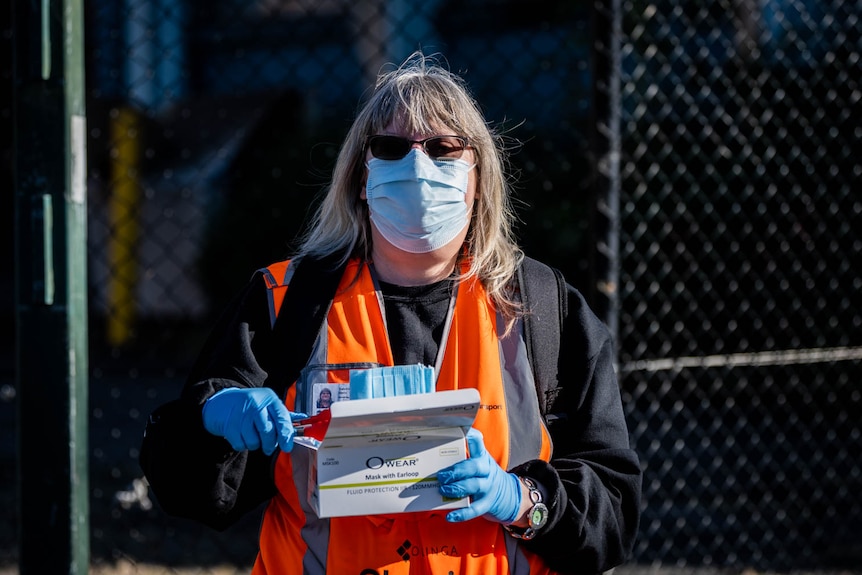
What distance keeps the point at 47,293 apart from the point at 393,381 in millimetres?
1265

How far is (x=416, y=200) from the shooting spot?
6.02 ft

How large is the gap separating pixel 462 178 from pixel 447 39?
985 centimetres

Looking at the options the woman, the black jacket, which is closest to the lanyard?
the woman

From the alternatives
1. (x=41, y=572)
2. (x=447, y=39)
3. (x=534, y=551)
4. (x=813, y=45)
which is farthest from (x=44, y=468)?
(x=447, y=39)

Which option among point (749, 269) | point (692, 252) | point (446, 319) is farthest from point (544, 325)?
point (692, 252)

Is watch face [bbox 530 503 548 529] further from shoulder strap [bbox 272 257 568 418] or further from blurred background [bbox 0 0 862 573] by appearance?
blurred background [bbox 0 0 862 573]

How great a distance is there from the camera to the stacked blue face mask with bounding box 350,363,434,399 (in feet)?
5.25

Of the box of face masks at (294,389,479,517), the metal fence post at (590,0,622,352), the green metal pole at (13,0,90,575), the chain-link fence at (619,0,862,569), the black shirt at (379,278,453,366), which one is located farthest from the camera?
the chain-link fence at (619,0,862,569)

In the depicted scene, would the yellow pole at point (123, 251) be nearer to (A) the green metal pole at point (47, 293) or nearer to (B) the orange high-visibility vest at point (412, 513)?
(A) the green metal pole at point (47, 293)

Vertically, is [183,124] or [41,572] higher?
[183,124]

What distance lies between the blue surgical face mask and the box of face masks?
0.45 meters

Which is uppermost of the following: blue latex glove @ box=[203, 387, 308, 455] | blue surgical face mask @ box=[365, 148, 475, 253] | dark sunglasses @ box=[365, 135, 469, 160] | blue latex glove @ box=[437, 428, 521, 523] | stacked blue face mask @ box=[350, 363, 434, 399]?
dark sunglasses @ box=[365, 135, 469, 160]

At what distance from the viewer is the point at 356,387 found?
160cm

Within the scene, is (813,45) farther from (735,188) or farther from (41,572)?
(41,572)
